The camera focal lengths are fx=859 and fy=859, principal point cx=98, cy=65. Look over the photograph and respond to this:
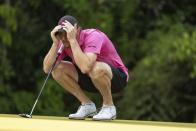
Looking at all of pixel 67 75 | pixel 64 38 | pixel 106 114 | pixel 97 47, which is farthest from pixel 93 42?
pixel 106 114

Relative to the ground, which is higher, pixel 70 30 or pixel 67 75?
pixel 70 30

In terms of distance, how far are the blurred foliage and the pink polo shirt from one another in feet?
19.8

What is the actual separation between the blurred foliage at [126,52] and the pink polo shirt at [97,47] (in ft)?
19.8

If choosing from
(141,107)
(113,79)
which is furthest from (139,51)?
(113,79)

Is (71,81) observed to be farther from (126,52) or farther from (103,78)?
(126,52)

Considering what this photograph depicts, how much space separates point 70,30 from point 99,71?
31cm

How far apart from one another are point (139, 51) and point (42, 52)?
1549 mm

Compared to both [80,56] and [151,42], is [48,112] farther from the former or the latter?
[80,56]

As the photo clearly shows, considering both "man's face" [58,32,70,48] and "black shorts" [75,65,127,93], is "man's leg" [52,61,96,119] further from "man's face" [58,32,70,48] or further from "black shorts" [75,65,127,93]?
"man's face" [58,32,70,48]

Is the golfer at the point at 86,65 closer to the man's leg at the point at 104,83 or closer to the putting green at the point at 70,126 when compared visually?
the man's leg at the point at 104,83

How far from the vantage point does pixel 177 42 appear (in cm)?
1197

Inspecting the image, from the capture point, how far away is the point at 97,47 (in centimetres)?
540

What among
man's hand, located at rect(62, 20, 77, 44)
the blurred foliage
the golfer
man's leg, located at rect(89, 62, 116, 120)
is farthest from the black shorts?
the blurred foliage

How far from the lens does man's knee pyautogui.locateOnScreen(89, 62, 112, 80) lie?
5344 mm
